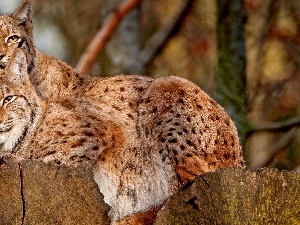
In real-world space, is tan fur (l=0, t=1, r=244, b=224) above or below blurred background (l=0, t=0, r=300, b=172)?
below

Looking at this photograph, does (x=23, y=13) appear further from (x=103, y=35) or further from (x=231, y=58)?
(x=103, y=35)

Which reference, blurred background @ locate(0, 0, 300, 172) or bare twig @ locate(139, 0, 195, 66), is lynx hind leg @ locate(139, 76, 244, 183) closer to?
blurred background @ locate(0, 0, 300, 172)

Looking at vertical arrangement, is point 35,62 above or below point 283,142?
below

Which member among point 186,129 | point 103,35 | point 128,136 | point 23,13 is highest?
point 103,35

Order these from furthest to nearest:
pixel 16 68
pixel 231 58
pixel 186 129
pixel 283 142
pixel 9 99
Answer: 1. pixel 283 142
2. pixel 231 58
3. pixel 186 129
4. pixel 16 68
5. pixel 9 99

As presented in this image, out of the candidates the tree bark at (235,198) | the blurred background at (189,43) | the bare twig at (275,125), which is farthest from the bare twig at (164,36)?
the tree bark at (235,198)

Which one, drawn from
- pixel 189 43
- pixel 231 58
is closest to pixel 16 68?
pixel 231 58

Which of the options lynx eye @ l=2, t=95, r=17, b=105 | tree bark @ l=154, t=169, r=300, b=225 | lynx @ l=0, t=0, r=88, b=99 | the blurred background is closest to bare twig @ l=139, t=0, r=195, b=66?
the blurred background

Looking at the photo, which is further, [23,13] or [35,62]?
[23,13]
